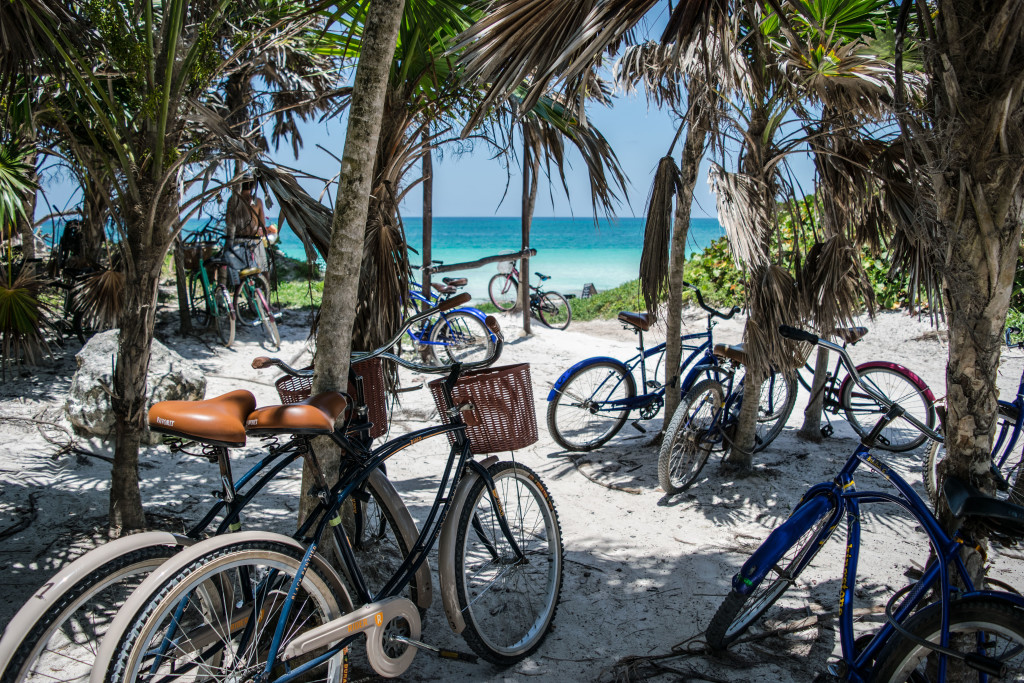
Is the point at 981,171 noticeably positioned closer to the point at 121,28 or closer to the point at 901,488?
the point at 901,488

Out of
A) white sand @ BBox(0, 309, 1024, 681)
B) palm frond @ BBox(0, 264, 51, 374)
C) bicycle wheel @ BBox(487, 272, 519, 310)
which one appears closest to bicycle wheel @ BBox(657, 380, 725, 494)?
white sand @ BBox(0, 309, 1024, 681)

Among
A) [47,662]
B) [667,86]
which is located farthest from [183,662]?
[667,86]

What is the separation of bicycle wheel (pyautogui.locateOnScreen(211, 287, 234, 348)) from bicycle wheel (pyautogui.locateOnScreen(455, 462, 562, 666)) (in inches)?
233

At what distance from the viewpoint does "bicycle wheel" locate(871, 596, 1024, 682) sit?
6.16 feet

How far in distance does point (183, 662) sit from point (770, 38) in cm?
481

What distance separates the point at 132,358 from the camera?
10.4ft

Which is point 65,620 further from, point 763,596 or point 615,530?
point 615,530

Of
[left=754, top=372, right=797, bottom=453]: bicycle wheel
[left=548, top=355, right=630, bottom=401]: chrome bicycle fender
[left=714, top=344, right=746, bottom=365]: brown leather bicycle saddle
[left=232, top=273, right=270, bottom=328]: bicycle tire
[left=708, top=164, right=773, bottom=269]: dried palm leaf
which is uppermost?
[left=708, top=164, right=773, bottom=269]: dried palm leaf

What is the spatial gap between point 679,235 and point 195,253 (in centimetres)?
651

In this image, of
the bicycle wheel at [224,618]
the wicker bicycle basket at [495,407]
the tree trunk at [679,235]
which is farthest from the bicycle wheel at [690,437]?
the bicycle wheel at [224,618]

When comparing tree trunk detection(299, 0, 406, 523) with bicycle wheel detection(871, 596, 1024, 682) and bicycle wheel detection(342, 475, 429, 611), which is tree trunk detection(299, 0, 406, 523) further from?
bicycle wheel detection(871, 596, 1024, 682)

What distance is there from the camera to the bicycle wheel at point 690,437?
14.4ft

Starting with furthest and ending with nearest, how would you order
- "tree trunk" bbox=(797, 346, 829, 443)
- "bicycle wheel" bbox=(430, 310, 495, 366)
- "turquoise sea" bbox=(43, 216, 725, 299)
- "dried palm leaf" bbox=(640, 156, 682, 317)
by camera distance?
"turquoise sea" bbox=(43, 216, 725, 299) < "bicycle wheel" bbox=(430, 310, 495, 366) < "tree trunk" bbox=(797, 346, 829, 443) < "dried palm leaf" bbox=(640, 156, 682, 317)

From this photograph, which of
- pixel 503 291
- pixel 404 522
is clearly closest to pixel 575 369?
pixel 404 522
